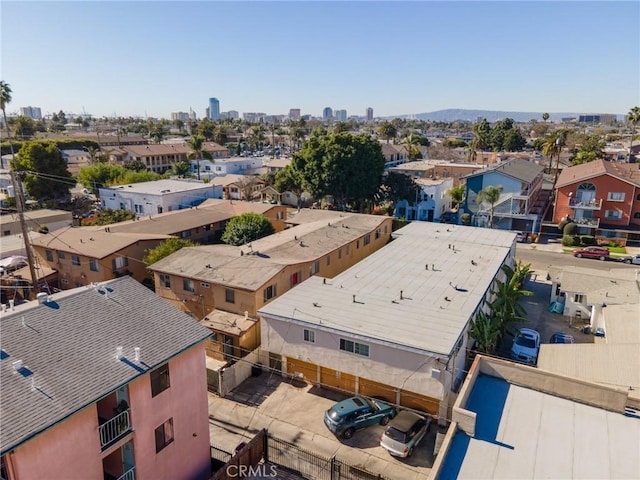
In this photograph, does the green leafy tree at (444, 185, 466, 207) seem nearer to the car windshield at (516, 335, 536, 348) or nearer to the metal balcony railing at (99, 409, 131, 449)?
the car windshield at (516, 335, 536, 348)

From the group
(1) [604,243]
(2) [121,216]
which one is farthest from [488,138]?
Result: (2) [121,216]

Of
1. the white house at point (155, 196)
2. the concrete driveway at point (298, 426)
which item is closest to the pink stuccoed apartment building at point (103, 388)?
the concrete driveway at point (298, 426)

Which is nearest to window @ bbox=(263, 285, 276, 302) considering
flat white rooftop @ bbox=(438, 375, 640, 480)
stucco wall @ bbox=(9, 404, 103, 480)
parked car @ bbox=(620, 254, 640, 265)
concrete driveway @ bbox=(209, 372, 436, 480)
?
concrete driveway @ bbox=(209, 372, 436, 480)

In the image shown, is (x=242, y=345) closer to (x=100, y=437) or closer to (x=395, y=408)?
(x=395, y=408)

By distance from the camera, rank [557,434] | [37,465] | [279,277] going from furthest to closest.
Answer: [279,277], [557,434], [37,465]

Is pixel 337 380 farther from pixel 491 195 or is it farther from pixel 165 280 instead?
pixel 491 195

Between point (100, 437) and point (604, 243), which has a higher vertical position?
point (100, 437)
